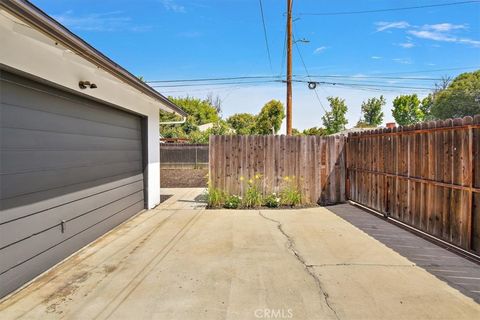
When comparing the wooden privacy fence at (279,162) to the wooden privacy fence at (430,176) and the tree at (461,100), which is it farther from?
the tree at (461,100)

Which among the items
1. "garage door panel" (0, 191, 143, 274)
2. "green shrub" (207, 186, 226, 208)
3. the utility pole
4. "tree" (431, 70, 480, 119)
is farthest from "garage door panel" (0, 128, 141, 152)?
Answer: "tree" (431, 70, 480, 119)

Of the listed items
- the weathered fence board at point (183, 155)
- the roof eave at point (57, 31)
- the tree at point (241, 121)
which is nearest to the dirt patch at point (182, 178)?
the weathered fence board at point (183, 155)

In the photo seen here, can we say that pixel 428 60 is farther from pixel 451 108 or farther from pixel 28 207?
pixel 28 207

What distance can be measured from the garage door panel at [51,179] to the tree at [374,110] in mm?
37782

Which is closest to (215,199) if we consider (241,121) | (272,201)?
(272,201)

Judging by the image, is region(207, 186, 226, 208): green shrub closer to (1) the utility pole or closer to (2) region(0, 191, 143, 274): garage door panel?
(2) region(0, 191, 143, 274): garage door panel

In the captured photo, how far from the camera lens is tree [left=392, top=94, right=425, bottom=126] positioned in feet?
128

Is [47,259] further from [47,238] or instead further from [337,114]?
[337,114]

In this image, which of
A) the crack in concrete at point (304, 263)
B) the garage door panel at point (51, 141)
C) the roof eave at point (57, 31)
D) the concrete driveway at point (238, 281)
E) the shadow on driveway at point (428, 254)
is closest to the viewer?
the roof eave at point (57, 31)

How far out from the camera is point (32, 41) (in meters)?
3.32

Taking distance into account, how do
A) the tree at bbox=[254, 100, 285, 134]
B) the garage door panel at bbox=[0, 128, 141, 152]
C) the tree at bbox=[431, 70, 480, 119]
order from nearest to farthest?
the garage door panel at bbox=[0, 128, 141, 152] < the tree at bbox=[431, 70, 480, 119] < the tree at bbox=[254, 100, 285, 134]

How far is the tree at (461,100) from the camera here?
79.6 ft

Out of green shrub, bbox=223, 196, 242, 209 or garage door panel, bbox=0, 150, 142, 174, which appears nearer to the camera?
garage door panel, bbox=0, 150, 142, 174

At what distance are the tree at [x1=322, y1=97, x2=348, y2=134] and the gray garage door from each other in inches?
1151
